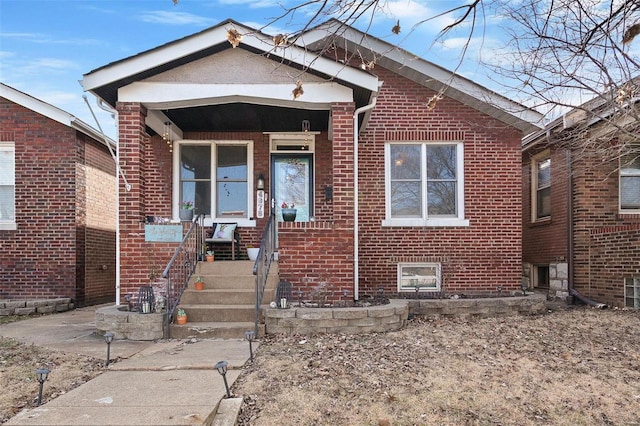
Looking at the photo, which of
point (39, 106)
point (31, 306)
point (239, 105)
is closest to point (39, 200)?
point (39, 106)

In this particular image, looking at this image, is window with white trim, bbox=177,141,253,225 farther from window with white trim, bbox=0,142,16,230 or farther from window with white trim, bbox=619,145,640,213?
window with white trim, bbox=619,145,640,213

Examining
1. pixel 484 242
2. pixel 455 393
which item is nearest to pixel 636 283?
pixel 484 242

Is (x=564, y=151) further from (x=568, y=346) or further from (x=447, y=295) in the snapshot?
(x=568, y=346)

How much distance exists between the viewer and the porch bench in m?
8.54

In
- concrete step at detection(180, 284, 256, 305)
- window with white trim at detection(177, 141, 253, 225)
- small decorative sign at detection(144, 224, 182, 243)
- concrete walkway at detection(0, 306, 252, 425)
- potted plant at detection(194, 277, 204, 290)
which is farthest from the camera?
window with white trim at detection(177, 141, 253, 225)

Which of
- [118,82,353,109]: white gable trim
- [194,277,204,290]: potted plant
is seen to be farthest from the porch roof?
[194,277,204,290]: potted plant

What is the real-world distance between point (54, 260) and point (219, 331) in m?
5.30

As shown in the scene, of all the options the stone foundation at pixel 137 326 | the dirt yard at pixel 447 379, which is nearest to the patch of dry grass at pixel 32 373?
the stone foundation at pixel 137 326

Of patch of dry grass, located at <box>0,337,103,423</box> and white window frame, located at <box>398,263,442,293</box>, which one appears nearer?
patch of dry grass, located at <box>0,337,103,423</box>

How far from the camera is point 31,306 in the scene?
29.0ft

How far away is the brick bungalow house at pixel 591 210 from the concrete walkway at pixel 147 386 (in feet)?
23.0

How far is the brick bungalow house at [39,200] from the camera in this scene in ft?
30.5

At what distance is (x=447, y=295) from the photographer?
28.0 ft

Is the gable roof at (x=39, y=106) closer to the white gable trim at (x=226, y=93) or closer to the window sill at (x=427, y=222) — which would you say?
the white gable trim at (x=226, y=93)
